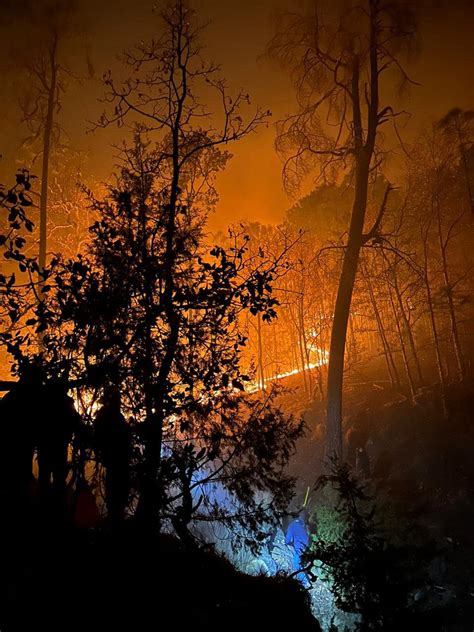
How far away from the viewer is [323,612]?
43.5ft

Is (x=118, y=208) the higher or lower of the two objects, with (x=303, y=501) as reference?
higher

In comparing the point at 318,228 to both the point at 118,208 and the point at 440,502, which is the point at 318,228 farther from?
the point at 118,208

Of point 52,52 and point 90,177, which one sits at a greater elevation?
point 90,177

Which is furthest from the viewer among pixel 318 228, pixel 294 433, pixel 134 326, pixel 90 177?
pixel 318 228

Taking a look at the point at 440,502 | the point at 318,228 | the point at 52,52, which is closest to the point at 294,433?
the point at 440,502

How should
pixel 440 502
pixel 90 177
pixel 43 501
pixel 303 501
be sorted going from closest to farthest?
1. pixel 43 501
2. pixel 440 502
3. pixel 303 501
4. pixel 90 177

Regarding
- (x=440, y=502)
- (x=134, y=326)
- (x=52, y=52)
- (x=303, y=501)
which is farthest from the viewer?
(x=303, y=501)

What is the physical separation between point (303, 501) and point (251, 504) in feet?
46.5

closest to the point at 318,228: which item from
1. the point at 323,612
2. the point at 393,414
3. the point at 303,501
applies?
the point at 393,414

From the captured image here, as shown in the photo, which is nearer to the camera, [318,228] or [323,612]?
[323,612]

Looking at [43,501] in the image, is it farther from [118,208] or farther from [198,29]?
[198,29]

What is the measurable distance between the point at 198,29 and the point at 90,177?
19996 mm

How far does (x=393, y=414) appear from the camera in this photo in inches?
718

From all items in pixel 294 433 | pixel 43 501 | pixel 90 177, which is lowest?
pixel 43 501
